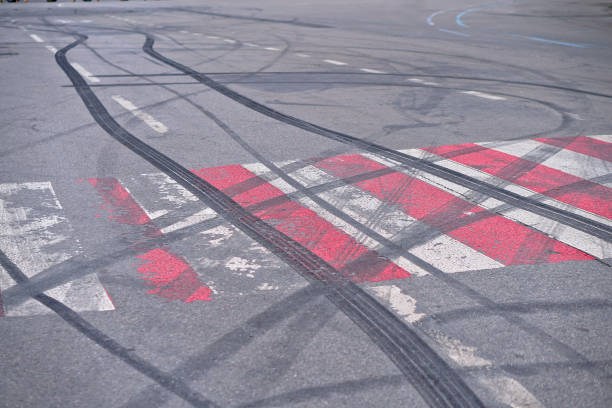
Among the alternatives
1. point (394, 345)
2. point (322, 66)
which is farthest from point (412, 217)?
point (322, 66)

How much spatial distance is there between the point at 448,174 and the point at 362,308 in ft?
10.1

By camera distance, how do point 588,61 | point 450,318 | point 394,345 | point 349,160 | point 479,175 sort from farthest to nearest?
1. point 588,61
2. point 349,160
3. point 479,175
4. point 450,318
5. point 394,345

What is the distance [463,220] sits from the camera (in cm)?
544

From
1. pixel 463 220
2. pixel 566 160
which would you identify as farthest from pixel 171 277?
pixel 566 160

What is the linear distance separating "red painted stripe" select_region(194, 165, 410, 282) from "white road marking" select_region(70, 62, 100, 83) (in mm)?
6111

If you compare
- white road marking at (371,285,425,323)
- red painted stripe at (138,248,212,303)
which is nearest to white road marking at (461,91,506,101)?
white road marking at (371,285,425,323)

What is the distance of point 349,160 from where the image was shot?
23.4 ft

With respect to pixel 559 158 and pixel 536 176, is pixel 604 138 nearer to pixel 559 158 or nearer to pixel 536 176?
pixel 559 158

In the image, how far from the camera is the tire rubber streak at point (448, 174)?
5.38 meters

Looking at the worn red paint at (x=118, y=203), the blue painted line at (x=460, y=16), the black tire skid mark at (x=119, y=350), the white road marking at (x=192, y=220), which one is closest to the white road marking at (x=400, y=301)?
the black tire skid mark at (x=119, y=350)

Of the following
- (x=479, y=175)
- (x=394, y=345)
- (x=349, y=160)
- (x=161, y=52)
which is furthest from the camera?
(x=161, y=52)

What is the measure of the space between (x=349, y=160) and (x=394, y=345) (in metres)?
3.77

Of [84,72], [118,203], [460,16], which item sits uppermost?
[118,203]

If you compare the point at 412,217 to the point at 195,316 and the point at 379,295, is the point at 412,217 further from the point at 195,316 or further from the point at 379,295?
the point at 195,316
